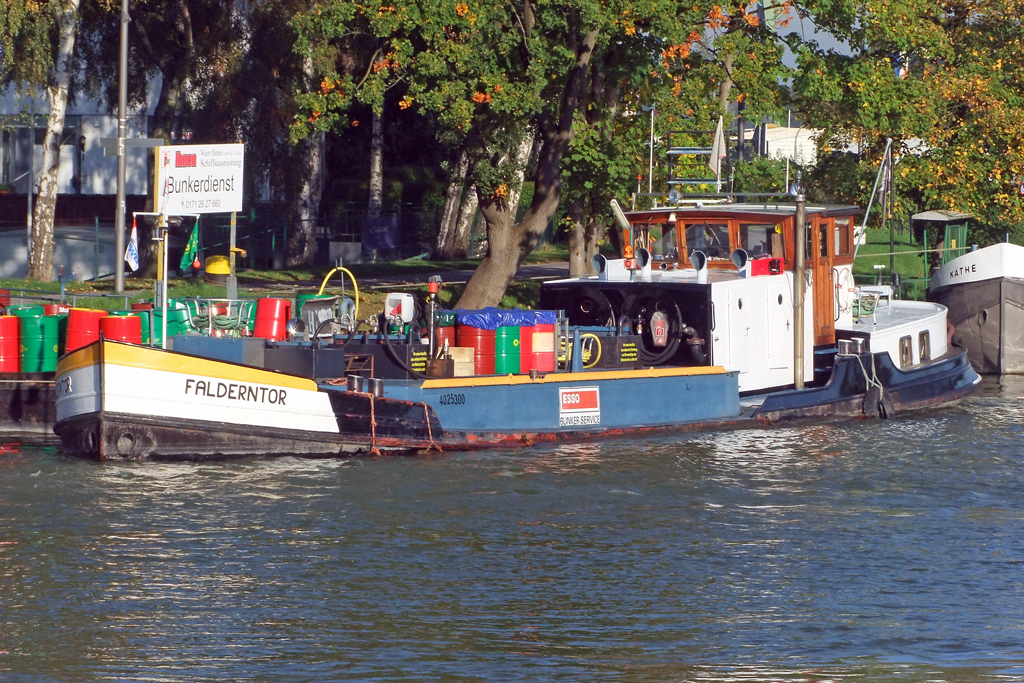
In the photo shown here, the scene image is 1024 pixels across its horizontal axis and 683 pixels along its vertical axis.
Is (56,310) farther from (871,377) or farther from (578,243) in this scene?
(578,243)

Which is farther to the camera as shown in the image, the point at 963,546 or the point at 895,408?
the point at 895,408

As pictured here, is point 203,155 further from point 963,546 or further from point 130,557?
point 963,546

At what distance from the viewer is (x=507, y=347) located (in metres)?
18.6

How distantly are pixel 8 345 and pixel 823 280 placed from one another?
472 inches

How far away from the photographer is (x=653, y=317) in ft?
64.0

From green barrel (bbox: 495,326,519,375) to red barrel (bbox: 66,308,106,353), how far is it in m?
5.45

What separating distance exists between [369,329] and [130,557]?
645 cm

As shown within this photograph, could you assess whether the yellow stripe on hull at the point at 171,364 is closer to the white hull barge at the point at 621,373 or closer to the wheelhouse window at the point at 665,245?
the white hull barge at the point at 621,373

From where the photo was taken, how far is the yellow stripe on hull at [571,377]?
17766 millimetres

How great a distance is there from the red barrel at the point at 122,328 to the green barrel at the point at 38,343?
1.35 metres

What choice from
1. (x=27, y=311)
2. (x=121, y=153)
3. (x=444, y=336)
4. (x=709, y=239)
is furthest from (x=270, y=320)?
(x=121, y=153)

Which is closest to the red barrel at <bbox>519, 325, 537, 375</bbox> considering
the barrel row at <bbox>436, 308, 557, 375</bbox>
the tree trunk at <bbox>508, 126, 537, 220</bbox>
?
the barrel row at <bbox>436, 308, 557, 375</bbox>

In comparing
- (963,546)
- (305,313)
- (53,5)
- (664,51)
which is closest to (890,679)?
(963,546)

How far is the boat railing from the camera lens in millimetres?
18719
